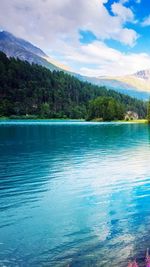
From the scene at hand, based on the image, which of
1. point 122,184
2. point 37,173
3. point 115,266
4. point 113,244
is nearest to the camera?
point 115,266

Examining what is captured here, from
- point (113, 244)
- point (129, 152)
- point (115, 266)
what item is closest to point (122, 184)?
point (113, 244)

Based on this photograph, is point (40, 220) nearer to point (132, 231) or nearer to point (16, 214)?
point (16, 214)

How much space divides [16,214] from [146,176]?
2200cm

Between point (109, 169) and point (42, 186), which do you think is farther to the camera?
point (109, 169)

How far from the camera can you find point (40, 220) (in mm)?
23906

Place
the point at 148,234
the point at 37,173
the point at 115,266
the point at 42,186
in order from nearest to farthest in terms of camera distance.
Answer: the point at 115,266 → the point at 148,234 → the point at 42,186 → the point at 37,173

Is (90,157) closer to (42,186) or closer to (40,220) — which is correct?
(42,186)

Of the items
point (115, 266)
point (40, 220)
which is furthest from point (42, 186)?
point (115, 266)

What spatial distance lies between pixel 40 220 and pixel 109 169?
81.0 ft

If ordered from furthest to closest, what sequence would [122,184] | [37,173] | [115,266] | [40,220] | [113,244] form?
[37,173] → [122,184] → [40,220] → [113,244] → [115,266]

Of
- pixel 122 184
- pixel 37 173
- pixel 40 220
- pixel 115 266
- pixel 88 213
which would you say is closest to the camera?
pixel 115 266

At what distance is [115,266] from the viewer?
1625 centimetres

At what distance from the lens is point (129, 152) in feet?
226

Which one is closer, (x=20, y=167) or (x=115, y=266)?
(x=115, y=266)
